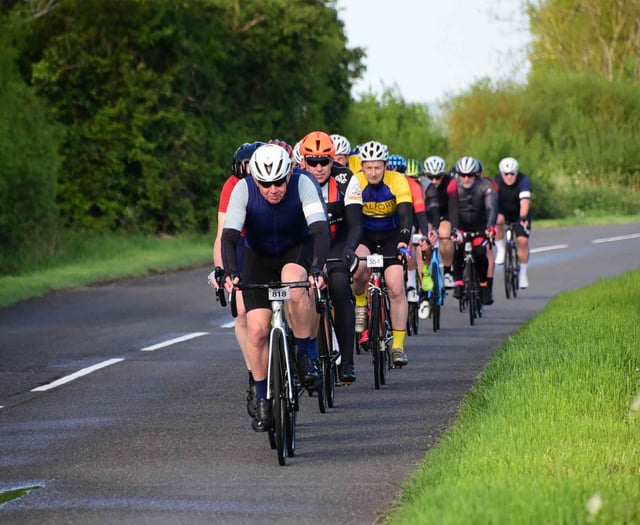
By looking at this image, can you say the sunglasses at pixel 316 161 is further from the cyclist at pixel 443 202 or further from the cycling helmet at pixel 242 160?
the cyclist at pixel 443 202

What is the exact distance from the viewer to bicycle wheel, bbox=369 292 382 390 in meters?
13.2

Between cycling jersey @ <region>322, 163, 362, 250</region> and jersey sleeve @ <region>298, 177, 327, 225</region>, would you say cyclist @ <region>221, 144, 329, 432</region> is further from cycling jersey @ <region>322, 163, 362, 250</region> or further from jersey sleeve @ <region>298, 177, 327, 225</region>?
cycling jersey @ <region>322, 163, 362, 250</region>

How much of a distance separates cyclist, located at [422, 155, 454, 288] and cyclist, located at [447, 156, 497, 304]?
13 cm

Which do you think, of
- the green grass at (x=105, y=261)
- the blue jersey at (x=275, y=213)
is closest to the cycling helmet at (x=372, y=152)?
the blue jersey at (x=275, y=213)

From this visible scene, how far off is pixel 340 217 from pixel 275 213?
2.91 meters

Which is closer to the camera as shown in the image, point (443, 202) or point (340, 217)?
point (340, 217)

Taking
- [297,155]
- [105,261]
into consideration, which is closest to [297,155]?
[297,155]

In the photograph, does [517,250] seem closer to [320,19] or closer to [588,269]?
[588,269]

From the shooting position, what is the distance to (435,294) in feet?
61.3

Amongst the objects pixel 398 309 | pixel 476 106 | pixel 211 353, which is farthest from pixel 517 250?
pixel 476 106

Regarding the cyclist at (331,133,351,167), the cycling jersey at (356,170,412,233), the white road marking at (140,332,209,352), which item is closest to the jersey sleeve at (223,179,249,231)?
the cyclist at (331,133,351,167)

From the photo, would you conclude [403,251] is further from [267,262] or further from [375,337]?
[267,262]

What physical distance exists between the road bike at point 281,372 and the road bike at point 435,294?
8869mm

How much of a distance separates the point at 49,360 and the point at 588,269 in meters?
15.9
